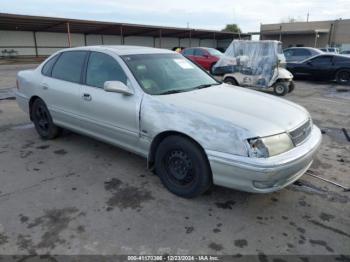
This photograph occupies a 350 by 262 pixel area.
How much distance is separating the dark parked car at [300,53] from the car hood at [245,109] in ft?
38.9

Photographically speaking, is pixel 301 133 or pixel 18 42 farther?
pixel 18 42

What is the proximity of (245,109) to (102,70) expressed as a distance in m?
2.00

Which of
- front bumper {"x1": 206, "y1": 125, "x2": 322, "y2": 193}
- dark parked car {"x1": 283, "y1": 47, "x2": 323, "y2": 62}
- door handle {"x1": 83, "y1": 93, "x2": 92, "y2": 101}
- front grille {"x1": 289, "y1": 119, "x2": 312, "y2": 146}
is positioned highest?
dark parked car {"x1": 283, "y1": 47, "x2": 323, "y2": 62}

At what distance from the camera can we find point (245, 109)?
311 centimetres

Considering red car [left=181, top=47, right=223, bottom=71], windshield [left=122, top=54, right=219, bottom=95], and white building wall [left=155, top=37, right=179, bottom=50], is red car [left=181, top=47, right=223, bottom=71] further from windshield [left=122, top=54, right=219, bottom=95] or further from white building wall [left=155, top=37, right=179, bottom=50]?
white building wall [left=155, top=37, right=179, bottom=50]

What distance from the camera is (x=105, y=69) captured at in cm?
391

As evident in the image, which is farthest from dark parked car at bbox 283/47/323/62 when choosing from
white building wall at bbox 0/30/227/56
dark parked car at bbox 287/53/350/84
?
white building wall at bbox 0/30/227/56

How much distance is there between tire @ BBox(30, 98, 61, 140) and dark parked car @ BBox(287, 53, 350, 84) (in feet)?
39.2

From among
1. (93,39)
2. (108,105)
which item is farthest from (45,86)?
(93,39)

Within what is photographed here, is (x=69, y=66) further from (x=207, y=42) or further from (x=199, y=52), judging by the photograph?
(x=207, y=42)

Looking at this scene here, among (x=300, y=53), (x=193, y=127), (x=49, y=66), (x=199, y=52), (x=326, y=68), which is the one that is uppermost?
(x=49, y=66)

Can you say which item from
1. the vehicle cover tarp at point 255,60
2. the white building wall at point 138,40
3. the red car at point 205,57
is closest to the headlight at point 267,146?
the vehicle cover tarp at point 255,60

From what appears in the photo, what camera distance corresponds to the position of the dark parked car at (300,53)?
13962 mm

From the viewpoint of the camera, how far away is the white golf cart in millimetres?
9617
